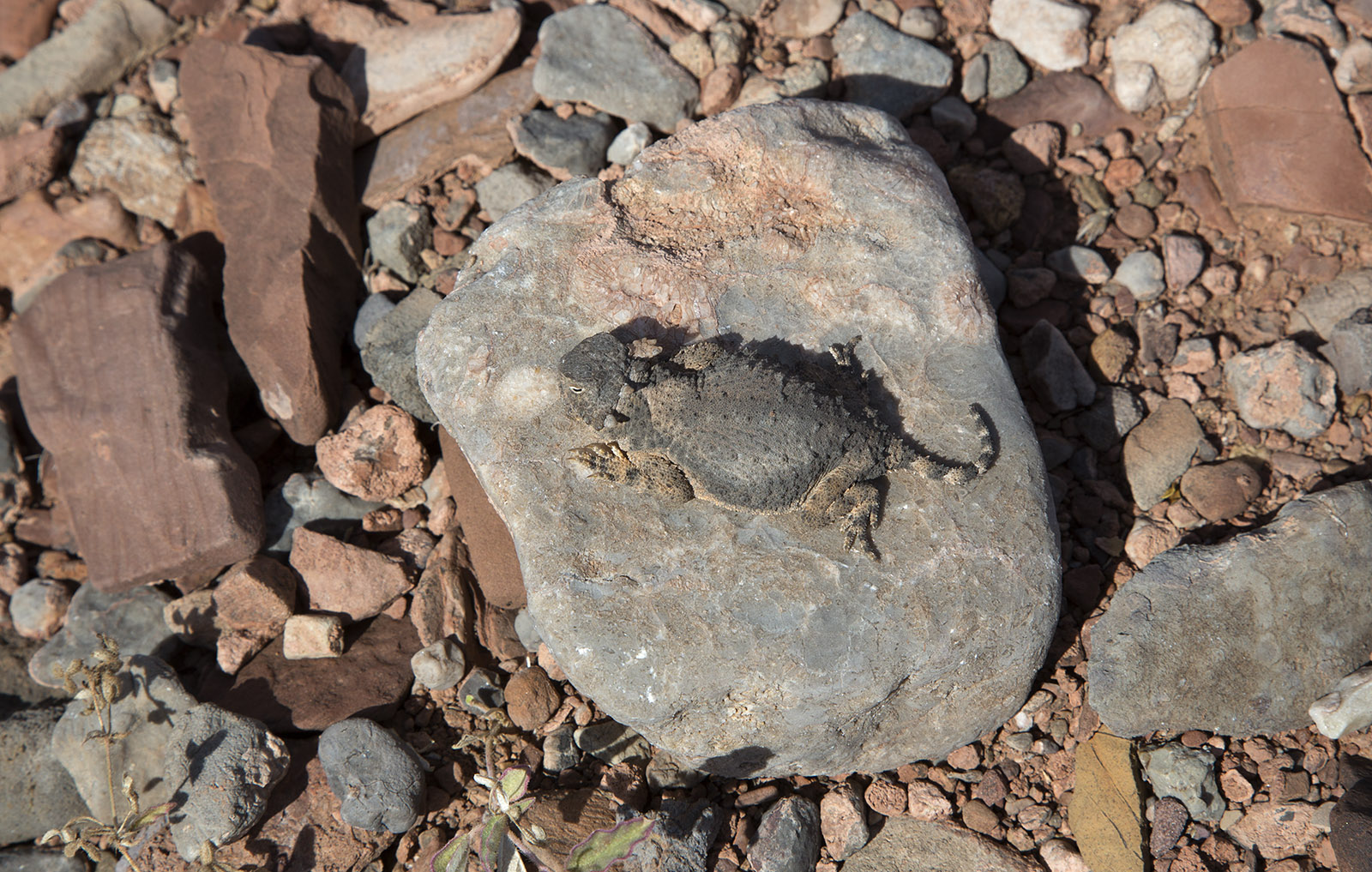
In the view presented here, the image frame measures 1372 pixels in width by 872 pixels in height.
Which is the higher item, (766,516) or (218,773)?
(766,516)

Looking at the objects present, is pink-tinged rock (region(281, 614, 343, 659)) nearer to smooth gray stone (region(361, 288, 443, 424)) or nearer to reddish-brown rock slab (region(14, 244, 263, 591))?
reddish-brown rock slab (region(14, 244, 263, 591))

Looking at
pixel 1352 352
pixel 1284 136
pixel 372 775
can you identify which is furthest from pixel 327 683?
pixel 1284 136

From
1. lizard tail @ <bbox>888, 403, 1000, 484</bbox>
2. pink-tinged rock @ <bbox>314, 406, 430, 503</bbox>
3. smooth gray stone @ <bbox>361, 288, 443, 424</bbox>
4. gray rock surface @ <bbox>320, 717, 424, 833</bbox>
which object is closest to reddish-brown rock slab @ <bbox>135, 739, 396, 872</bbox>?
gray rock surface @ <bbox>320, 717, 424, 833</bbox>

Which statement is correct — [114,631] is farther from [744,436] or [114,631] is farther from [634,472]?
[744,436]

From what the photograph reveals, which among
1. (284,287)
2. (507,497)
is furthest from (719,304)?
(284,287)

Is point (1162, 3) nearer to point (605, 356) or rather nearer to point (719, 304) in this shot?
point (719, 304)

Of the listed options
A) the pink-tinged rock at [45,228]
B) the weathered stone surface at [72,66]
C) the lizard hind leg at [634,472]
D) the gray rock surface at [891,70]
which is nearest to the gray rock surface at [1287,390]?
the gray rock surface at [891,70]
